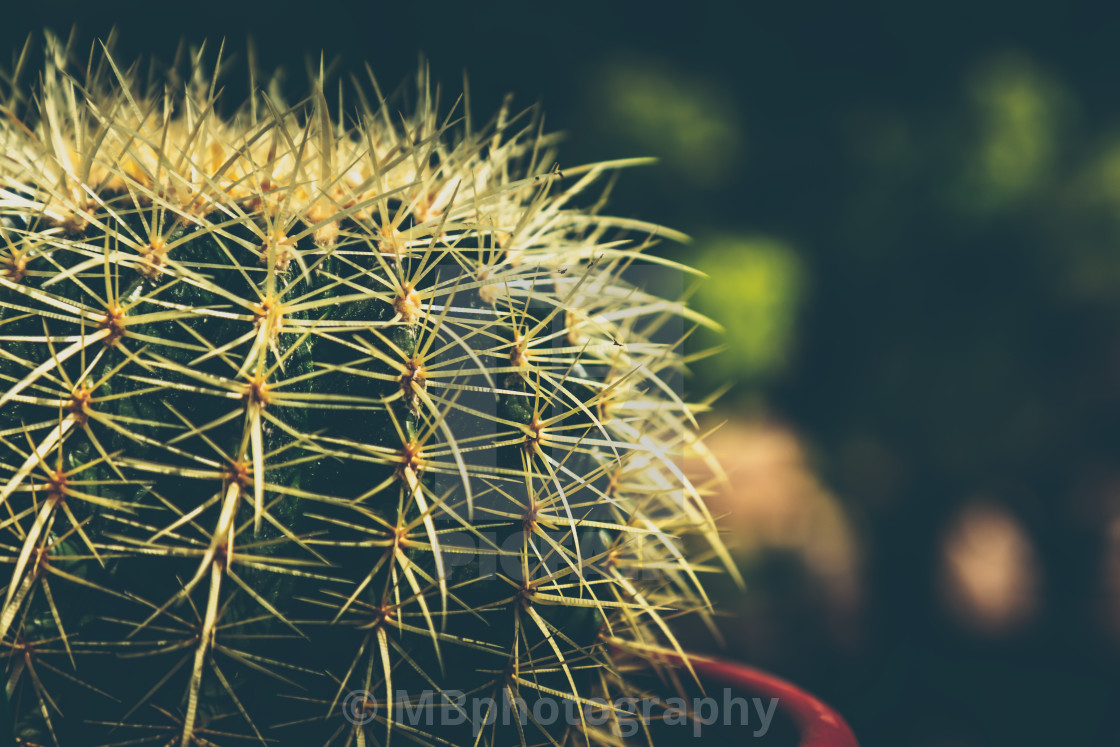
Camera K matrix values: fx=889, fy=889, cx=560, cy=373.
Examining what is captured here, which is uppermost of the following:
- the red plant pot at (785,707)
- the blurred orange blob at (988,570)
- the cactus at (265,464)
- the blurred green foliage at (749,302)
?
the cactus at (265,464)

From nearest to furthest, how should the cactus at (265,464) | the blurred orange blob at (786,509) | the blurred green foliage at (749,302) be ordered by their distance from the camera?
the cactus at (265,464)
the blurred orange blob at (786,509)
the blurred green foliage at (749,302)

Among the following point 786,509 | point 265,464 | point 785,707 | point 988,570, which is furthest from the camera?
point 988,570

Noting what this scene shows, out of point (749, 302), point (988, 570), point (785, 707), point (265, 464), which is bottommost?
point (988, 570)

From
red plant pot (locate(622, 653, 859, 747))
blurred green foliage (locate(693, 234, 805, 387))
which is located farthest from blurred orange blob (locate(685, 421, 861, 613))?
red plant pot (locate(622, 653, 859, 747))

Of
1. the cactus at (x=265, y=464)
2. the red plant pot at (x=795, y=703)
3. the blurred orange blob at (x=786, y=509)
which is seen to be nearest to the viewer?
the cactus at (x=265, y=464)

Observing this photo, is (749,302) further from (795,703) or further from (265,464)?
(265,464)

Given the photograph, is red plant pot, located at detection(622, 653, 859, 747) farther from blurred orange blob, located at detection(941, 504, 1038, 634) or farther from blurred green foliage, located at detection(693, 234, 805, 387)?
blurred orange blob, located at detection(941, 504, 1038, 634)

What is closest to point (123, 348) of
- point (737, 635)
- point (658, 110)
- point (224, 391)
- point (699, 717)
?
point (224, 391)

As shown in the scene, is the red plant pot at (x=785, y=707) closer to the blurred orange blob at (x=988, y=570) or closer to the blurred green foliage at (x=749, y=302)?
the blurred green foliage at (x=749, y=302)

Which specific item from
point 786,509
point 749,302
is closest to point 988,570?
point 786,509

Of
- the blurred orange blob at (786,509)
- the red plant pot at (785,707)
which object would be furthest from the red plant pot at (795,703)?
the blurred orange blob at (786,509)
